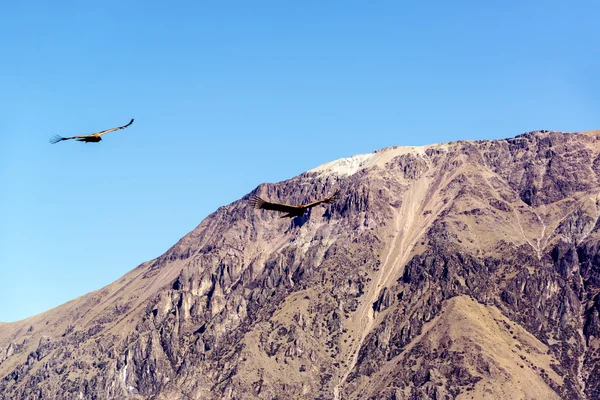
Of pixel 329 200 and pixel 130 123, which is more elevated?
pixel 130 123

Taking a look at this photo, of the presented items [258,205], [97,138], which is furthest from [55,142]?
[258,205]

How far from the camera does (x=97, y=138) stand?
187 ft

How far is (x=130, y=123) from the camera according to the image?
190 feet

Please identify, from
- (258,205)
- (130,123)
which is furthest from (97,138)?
(258,205)

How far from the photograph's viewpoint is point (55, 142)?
5538 centimetres

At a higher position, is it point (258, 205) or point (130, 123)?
point (130, 123)

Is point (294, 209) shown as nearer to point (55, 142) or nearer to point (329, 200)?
point (329, 200)

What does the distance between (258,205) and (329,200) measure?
6453mm

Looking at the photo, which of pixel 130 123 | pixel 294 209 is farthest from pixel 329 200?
pixel 130 123

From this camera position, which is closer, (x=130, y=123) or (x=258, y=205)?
(x=258, y=205)

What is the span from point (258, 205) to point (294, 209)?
6.04ft

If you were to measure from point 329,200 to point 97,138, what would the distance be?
13.1m

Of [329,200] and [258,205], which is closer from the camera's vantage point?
[258,205]

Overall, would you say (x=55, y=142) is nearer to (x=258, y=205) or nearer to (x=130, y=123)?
(x=130, y=123)
